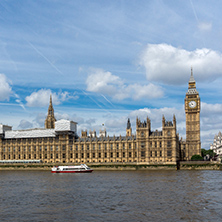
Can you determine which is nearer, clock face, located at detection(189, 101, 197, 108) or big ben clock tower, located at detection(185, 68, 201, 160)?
big ben clock tower, located at detection(185, 68, 201, 160)

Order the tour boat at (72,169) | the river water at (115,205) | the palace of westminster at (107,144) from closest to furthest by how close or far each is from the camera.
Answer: the river water at (115,205)
the tour boat at (72,169)
the palace of westminster at (107,144)

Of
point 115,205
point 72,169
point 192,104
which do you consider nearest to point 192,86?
point 192,104

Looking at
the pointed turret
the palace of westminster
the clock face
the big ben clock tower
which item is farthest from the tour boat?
the pointed turret

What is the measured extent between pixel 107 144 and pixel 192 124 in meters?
49.8

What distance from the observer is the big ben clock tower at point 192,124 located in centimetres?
18009

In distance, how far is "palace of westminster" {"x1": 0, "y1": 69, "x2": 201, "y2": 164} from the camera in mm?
156125

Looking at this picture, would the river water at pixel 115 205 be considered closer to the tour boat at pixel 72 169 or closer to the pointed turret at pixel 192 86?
the tour boat at pixel 72 169

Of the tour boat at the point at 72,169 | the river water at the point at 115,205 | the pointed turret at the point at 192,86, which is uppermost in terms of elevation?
the pointed turret at the point at 192,86

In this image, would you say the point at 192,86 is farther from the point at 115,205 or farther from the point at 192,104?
the point at 115,205

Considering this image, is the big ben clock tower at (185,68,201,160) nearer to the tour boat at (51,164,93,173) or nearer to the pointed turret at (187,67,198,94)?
the pointed turret at (187,67,198,94)

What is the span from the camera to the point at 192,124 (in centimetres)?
18250

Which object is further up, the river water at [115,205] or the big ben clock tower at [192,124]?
the big ben clock tower at [192,124]

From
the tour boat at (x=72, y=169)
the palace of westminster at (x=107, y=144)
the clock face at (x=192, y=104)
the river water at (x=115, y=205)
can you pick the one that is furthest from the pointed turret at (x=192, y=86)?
the river water at (x=115, y=205)

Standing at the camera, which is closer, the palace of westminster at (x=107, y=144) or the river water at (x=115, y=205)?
the river water at (x=115, y=205)
